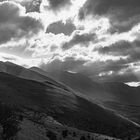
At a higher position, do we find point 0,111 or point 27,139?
point 0,111

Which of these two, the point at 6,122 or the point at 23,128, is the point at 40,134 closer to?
the point at 23,128

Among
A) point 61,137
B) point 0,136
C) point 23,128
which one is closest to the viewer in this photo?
point 0,136

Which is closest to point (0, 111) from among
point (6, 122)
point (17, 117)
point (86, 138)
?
point (17, 117)

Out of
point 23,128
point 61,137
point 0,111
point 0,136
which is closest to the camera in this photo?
point 0,136

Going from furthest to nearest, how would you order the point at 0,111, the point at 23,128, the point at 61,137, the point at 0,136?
the point at 0,111 → the point at 61,137 → the point at 23,128 → the point at 0,136

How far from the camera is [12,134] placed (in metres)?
48.5

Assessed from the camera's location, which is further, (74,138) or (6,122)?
(74,138)

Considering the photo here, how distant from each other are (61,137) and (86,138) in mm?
10155

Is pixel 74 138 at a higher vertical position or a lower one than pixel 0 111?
lower

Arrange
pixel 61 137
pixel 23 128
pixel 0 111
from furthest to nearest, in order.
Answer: pixel 0 111 → pixel 61 137 → pixel 23 128

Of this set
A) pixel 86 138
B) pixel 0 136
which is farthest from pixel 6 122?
pixel 86 138

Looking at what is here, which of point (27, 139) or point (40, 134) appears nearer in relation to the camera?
point (27, 139)

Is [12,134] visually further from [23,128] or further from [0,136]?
[23,128]

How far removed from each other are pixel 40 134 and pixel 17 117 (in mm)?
9082
